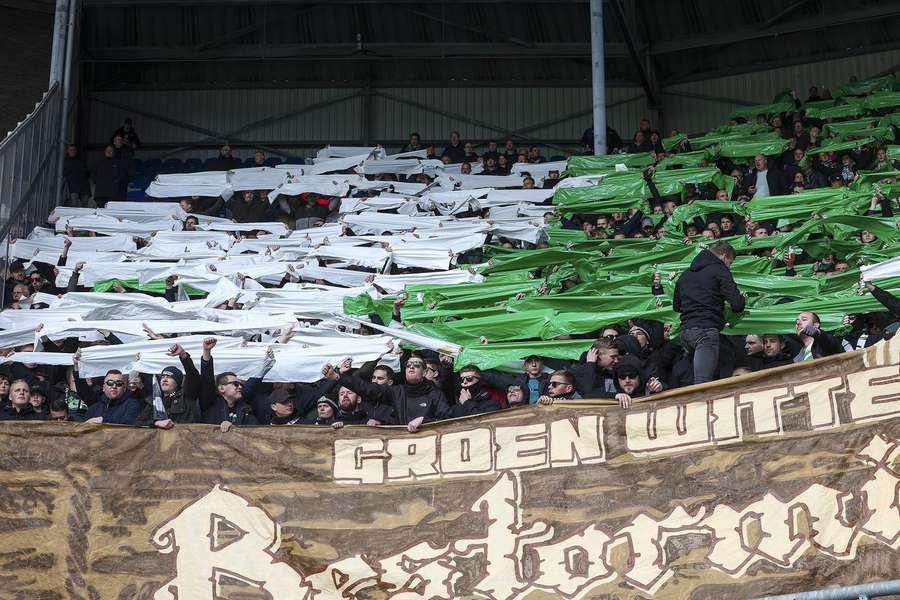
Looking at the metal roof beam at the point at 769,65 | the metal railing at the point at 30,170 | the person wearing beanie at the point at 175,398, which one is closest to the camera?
the person wearing beanie at the point at 175,398

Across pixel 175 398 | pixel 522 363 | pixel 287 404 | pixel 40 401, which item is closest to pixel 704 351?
pixel 522 363

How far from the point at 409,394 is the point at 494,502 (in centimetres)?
297

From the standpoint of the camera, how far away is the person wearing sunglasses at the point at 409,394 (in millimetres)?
11391

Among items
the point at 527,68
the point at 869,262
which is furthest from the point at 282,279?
the point at 527,68

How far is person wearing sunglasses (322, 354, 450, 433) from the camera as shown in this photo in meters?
11.4

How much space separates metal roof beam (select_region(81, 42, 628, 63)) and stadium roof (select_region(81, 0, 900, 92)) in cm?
3

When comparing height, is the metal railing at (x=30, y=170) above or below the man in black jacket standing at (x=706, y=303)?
above

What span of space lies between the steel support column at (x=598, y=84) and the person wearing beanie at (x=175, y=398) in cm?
1056

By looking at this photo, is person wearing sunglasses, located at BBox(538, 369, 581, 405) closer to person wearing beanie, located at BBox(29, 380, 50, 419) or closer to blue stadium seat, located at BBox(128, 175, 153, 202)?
person wearing beanie, located at BBox(29, 380, 50, 419)

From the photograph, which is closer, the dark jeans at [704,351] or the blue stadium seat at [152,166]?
the dark jeans at [704,351]

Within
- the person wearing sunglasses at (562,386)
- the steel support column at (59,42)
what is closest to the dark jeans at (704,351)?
the person wearing sunglasses at (562,386)

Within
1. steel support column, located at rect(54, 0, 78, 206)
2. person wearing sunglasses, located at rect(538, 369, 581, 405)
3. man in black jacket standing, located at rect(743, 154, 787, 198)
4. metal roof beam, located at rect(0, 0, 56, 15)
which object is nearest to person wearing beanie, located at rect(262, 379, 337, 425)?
person wearing sunglasses, located at rect(538, 369, 581, 405)

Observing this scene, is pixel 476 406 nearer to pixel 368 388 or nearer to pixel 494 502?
pixel 368 388

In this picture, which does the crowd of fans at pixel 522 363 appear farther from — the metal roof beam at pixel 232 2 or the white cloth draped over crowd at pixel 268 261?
the metal roof beam at pixel 232 2
